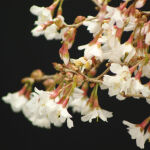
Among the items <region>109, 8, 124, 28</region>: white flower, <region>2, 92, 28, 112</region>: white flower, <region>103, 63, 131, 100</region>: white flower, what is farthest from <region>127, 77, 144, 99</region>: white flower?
<region>2, 92, 28, 112</region>: white flower

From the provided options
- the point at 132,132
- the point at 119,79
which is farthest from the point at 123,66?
the point at 132,132

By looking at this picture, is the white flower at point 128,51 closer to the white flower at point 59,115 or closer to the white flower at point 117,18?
the white flower at point 117,18

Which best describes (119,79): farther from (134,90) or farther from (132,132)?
(132,132)

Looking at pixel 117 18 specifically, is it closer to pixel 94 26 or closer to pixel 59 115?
pixel 94 26

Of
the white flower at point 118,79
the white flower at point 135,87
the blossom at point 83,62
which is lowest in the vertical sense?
the white flower at point 135,87

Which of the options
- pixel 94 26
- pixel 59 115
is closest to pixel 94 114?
pixel 59 115

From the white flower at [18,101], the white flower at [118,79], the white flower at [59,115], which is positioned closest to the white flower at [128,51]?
the white flower at [118,79]

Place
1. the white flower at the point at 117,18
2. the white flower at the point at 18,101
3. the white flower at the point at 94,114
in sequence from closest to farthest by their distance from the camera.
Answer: the white flower at the point at 117,18
the white flower at the point at 94,114
the white flower at the point at 18,101

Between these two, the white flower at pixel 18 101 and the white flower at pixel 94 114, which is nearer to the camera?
the white flower at pixel 94 114

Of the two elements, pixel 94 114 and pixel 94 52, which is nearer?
pixel 94 52

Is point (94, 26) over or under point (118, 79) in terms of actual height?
over

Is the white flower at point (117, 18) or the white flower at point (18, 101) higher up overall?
the white flower at point (117, 18)
